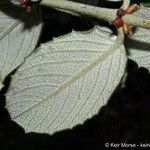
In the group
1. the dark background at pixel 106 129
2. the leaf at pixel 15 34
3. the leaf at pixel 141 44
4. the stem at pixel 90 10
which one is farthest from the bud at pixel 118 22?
the dark background at pixel 106 129

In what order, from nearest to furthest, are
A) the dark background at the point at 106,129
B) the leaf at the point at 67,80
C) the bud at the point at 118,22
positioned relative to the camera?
the bud at the point at 118,22, the leaf at the point at 67,80, the dark background at the point at 106,129

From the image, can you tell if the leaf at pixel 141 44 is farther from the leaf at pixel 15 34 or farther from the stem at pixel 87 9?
the leaf at pixel 15 34

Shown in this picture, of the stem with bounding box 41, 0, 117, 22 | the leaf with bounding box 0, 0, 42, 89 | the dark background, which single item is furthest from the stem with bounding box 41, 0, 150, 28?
the dark background

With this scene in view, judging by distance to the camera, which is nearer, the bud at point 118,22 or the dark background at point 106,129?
the bud at point 118,22

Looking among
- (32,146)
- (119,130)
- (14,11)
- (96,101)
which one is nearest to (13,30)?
(14,11)

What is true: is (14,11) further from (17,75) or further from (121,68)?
(121,68)

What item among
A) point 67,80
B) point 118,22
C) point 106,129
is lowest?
point 106,129

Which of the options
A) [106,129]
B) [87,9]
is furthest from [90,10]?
[106,129]

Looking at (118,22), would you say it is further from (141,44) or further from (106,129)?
(106,129)
